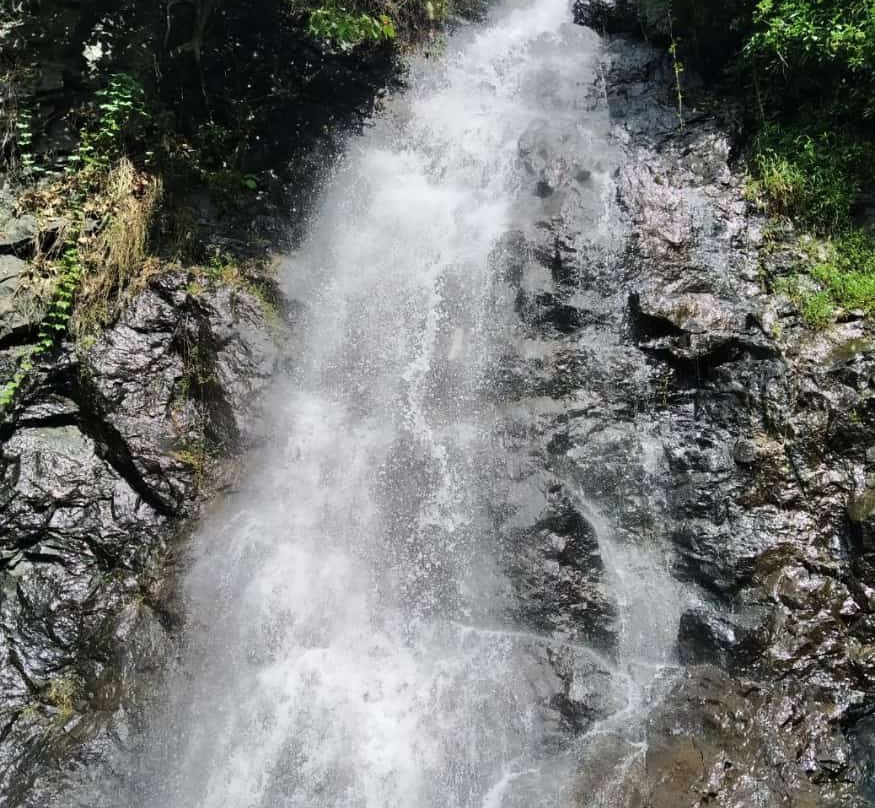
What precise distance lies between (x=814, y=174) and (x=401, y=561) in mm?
5317

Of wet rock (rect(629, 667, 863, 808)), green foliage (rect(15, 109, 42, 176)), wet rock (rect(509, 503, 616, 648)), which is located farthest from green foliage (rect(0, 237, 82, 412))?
wet rock (rect(629, 667, 863, 808))

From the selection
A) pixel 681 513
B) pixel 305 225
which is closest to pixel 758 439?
pixel 681 513

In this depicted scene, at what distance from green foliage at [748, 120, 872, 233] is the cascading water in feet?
5.02

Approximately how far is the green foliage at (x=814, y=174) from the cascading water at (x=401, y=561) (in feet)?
5.02

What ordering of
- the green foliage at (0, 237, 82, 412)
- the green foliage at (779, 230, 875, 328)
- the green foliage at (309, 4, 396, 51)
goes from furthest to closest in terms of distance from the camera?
the green foliage at (309, 4, 396, 51) → the green foliage at (779, 230, 875, 328) → the green foliage at (0, 237, 82, 412)

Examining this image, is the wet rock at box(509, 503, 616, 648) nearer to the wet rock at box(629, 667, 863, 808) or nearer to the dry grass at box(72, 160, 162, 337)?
the wet rock at box(629, 667, 863, 808)

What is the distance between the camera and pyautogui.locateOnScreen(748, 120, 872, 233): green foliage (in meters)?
6.34

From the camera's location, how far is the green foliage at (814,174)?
6344mm

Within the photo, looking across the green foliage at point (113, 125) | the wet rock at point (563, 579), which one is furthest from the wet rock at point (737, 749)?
the green foliage at point (113, 125)

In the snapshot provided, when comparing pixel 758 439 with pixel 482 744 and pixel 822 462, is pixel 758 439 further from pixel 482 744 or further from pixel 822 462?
pixel 482 744

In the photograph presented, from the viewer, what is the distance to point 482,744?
4312 millimetres

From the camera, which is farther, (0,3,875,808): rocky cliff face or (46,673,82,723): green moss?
(46,673,82,723): green moss

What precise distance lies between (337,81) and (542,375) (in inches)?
187

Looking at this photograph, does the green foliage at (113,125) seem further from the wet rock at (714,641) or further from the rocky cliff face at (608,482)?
the wet rock at (714,641)
